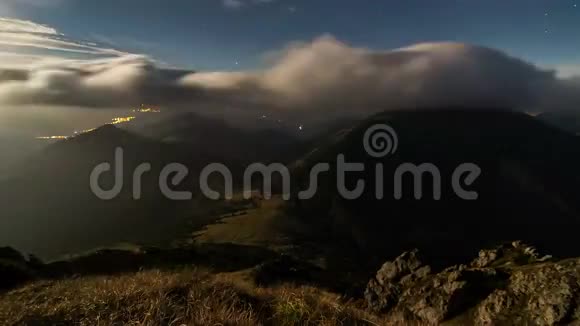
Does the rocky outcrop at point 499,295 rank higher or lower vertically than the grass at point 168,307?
lower

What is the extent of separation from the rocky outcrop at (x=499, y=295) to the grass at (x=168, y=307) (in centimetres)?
3160

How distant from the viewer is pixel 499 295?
69.5 m

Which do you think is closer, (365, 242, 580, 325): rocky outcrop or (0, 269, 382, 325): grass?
(0, 269, 382, 325): grass

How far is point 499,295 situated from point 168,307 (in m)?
75.2

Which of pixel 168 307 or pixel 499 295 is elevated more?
pixel 168 307

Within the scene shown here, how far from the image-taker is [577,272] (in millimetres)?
61438

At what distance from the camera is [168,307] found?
660 cm

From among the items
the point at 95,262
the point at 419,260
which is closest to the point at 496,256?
the point at 419,260

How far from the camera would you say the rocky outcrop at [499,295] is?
55406mm

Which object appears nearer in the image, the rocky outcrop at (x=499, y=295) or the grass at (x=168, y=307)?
the grass at (x=168, y=307)

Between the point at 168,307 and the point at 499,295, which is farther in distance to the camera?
the point at 499,295

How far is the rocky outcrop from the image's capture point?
182ft

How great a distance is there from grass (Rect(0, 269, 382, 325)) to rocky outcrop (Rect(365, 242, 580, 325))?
31600 millimetres

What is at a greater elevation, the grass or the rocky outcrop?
the grass
